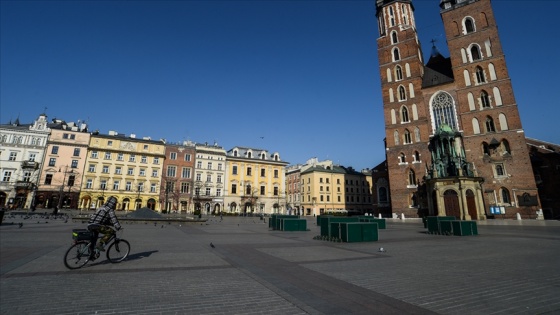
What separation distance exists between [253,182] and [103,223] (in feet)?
178

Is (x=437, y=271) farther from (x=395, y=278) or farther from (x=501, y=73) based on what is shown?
(x=501, y=73)

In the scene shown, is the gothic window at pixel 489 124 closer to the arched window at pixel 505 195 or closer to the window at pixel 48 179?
the arched window at pixel 505 195

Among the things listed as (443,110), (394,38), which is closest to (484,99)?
(443,110)

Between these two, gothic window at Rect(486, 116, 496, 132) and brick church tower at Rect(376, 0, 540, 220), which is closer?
brick church tower at Rect(376, 0, 540, 220)

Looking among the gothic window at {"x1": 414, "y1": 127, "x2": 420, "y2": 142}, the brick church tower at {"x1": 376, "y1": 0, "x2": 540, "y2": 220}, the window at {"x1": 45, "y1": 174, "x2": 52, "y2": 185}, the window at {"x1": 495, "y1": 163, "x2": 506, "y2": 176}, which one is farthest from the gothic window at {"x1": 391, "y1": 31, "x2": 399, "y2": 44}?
the window at {"x1": 45, "y1": 174, "x2": 52, "y2": 185}

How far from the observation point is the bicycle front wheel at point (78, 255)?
272 inches

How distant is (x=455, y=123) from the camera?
38.3 metres

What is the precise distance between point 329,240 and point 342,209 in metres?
60.6

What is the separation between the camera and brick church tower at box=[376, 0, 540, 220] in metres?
33.2

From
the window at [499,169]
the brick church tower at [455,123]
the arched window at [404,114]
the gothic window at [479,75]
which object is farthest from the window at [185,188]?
the gothic window at [479,75]

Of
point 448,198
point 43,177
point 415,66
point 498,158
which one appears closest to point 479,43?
point 415,66

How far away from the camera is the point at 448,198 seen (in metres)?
33.6

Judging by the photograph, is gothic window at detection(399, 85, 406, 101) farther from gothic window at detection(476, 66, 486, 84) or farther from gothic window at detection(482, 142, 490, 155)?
gothic window at detection(482, 142, 490, 155)

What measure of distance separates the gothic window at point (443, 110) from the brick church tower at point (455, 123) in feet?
0.20
